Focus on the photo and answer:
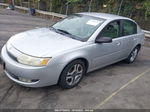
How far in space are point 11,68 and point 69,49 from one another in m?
1.14

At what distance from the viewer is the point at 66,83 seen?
3.66 m

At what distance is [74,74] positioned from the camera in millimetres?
3777

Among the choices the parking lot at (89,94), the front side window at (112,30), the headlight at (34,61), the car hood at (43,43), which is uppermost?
the front side window at (112,30)

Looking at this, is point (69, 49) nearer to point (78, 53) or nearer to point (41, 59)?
point (78, 53)

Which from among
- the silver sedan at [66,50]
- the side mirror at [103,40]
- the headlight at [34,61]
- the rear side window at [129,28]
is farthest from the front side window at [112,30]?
the headlight at [34,61]

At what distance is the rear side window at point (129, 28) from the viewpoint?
194 inches

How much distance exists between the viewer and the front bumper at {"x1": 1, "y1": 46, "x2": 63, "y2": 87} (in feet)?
10.5

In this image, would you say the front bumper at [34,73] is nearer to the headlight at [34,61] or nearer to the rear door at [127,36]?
the headlight at [34,61]

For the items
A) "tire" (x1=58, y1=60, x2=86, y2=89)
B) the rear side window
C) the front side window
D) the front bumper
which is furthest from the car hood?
the rear side window

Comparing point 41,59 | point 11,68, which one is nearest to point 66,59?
point 41,59

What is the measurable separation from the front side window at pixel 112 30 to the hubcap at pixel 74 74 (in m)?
0.96

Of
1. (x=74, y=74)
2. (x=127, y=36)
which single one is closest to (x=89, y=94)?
(x=74, y=74)

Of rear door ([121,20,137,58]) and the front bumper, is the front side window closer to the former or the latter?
rear door ([121,20,137,58])

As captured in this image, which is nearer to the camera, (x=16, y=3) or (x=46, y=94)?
(x=46, y=94)
